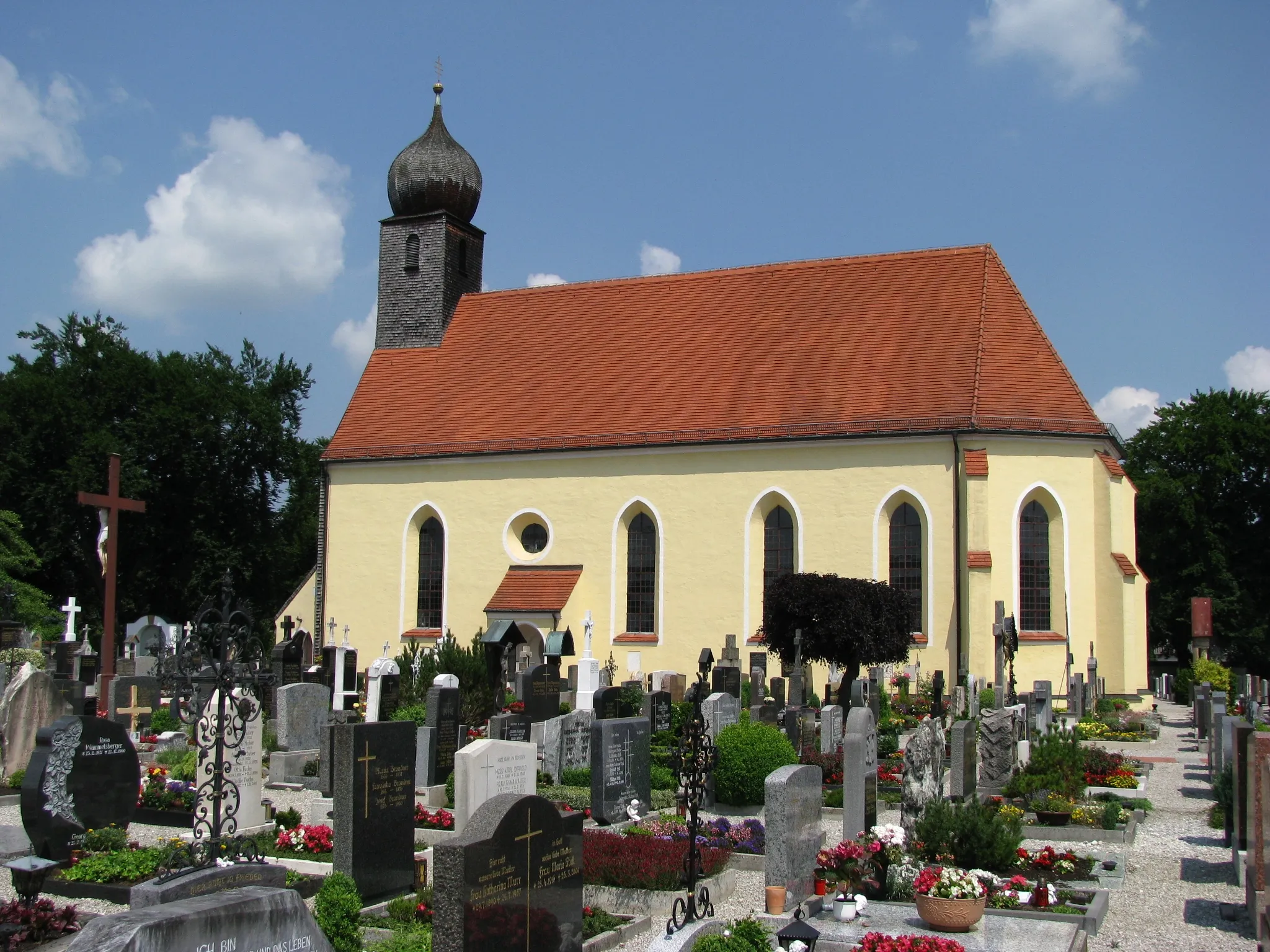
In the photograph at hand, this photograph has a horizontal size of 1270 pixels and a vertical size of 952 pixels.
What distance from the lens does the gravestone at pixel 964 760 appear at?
12.6 meters

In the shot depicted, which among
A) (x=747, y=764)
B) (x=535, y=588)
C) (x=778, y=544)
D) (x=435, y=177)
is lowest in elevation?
(x=747, y=764)

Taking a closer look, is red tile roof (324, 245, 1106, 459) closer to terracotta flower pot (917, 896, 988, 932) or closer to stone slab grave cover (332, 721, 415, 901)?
stone slab grave cover (332, 721, 415, 901)

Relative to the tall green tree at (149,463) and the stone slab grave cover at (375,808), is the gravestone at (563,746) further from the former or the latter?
the tall green tree at (149,463)

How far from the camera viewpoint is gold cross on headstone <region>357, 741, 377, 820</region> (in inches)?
362

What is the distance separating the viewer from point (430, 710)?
14.8 metres

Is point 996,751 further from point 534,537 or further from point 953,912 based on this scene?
point 534,537

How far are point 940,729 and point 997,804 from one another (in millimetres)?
1297

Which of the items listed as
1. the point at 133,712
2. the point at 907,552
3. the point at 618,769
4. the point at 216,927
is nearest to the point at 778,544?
the point at 907,552

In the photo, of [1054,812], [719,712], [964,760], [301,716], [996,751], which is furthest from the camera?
[301,716]

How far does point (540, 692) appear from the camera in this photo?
19.4 m

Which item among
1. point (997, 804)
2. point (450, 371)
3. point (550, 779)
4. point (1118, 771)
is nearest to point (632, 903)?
point (997, 804)

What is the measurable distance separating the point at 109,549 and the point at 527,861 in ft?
55.9

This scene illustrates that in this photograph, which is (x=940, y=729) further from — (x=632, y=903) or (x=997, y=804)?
(x=632, y=903)

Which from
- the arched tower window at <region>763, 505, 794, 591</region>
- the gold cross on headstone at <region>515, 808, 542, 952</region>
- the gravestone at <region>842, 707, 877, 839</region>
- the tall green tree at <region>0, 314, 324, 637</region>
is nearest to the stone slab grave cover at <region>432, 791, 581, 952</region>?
the gold cross on headstone at <region>515, 808, 542, 952</region>
